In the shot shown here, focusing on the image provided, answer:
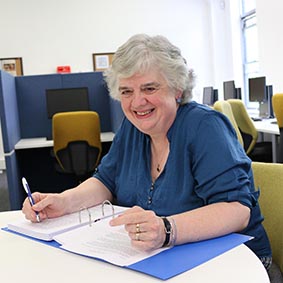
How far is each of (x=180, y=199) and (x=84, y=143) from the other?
2803 mm

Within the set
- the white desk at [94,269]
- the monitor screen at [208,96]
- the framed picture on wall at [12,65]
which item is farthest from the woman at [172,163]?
the framed picture on wall at [12,65]

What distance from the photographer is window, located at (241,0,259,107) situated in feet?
21.7

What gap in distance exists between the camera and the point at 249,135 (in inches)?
152

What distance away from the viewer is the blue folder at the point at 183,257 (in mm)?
809

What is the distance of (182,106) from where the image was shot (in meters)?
1.28

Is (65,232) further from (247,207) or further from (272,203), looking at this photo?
(272,203)

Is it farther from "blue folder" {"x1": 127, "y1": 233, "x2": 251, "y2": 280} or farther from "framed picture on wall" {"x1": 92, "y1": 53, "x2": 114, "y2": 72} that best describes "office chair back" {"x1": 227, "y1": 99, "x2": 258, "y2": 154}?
"framed picture on wall" {"x1": 92, "y1": 53, "x2": 114, "y2": 72}

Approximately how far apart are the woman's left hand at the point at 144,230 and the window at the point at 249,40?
5865 mm

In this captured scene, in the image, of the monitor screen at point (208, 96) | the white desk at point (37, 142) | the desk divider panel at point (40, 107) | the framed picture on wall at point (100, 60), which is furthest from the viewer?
the framed picture on wall at point (100, 60)

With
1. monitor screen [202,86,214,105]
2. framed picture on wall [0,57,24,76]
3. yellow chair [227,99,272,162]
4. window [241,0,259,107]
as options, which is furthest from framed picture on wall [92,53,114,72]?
yellow chair [227,99,272,162]

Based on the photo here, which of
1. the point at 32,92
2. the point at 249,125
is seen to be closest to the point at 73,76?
the point at 32,92

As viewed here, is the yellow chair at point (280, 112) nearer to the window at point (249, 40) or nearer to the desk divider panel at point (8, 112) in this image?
the desk divider panel at point (8, 112)

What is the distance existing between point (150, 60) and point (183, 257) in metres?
0.55

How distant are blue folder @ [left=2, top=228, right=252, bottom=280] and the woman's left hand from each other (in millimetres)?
28
